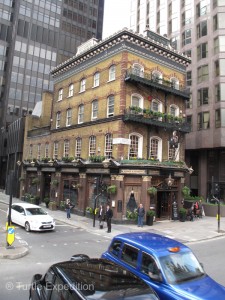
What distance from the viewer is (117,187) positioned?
22.1m

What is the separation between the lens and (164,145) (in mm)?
25922

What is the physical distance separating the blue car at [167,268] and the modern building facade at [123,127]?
12.9 m

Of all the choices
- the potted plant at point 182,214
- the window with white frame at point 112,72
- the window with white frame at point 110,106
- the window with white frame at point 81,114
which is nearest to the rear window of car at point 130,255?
the potted plant at point 182,214

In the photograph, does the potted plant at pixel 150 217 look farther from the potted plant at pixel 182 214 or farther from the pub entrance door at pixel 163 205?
the potted plant at pixel 182 214

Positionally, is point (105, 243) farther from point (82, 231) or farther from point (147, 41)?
point (147, 41)

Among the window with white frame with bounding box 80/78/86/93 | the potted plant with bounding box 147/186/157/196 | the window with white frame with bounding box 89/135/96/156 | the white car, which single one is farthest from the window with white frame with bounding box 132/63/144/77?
Answer: the white car

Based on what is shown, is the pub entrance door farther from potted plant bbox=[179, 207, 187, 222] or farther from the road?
the road

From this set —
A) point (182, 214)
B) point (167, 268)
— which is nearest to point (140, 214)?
point (182, 214)

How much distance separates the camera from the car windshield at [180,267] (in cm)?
642

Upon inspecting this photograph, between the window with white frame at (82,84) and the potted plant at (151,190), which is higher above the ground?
the window with white frame at (82,84)

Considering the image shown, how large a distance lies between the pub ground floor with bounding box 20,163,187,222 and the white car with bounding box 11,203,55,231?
3714 mm

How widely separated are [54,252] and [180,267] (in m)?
7.27

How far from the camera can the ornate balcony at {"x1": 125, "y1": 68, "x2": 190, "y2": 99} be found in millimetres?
23406

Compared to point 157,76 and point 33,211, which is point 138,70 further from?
point 33,211
